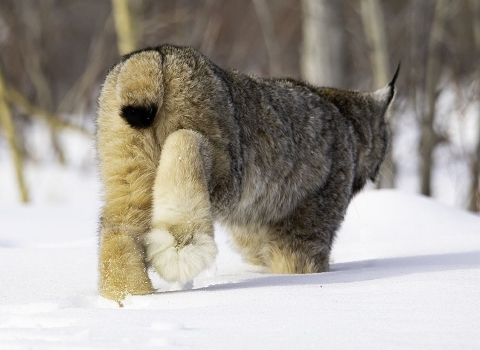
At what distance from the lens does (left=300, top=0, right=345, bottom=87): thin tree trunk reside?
26.5ft

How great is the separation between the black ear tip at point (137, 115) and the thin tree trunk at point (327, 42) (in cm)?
500

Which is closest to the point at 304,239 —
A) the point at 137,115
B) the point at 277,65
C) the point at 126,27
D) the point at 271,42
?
the point at 137,115

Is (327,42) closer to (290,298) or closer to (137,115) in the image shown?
(137,115)

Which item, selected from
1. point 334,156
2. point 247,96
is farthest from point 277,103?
point 334,156

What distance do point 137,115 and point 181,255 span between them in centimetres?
64

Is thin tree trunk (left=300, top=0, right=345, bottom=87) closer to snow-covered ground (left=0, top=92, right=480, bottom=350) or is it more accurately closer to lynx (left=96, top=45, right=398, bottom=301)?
snow-covered ground (left=0, top=92, right=480, bottom=350)

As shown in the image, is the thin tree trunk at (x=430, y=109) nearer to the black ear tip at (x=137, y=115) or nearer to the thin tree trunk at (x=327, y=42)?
the thin tree trunk at (x=327, y=42)

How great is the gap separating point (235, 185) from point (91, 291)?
0.83 metres

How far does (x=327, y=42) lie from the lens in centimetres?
811

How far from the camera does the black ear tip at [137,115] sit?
10.5 feet

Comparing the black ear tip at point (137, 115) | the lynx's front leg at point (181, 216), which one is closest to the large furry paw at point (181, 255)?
the lynx's front leg at point (181, 216)

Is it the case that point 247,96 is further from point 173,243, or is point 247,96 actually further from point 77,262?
point 77,262

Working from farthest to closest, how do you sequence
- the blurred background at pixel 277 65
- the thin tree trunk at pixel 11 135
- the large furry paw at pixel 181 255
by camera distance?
the thin tree trunk at pixel 11 135 < the blurred background at pixel 277 65 < the large furry paw at pixel 181 255

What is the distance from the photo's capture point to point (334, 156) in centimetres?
448
